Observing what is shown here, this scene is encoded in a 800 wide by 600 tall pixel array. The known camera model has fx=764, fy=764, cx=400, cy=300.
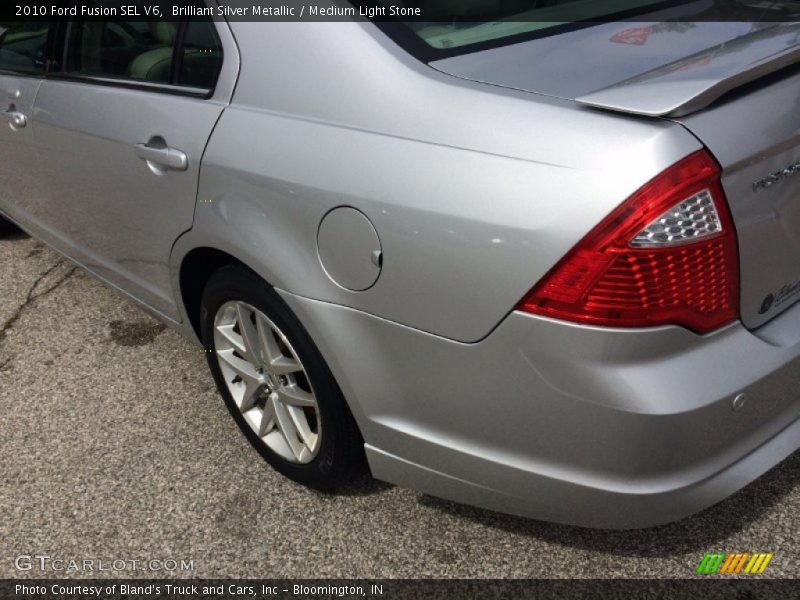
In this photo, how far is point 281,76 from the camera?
1.85 meters

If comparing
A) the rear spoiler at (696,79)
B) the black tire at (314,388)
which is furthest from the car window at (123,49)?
the rear spoiler at (696,79)

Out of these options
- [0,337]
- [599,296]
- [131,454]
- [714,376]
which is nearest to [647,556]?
[714,376]

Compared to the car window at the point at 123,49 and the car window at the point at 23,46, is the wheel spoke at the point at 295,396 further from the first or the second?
the car window at the point at 23,46

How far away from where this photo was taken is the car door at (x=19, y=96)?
2859 mm

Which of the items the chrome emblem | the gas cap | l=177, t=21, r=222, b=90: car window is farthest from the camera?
l=177, t=21, r=222, b=90: car window

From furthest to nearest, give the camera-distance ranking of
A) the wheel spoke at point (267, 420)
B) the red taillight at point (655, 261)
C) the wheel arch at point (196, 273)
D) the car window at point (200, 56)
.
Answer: the wheel spoke at point (267, 420) < the wheel arch at point (196, 273) < the car window at point (200, 56) < the red taillight at point (655, 261)

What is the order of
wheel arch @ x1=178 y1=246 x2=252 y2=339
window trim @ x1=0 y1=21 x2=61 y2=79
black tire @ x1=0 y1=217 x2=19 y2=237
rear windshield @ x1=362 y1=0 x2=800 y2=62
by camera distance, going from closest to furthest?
1. rear windshield @ x1=362 y1=0 x2=800 y2=62
2. wheel arch @ x1=178 y1=246 x2=252 y2=339
3. window trim @ x1=0 y1=21 x2=61 y2=79
4. black tire @ x1=0 y1=217 x2=19 y2=237

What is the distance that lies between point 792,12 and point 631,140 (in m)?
0.88

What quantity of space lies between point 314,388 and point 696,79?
3.75ft

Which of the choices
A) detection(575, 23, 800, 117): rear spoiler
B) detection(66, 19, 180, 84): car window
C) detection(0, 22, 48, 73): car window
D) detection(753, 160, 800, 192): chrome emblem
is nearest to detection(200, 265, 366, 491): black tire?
detection(66, 19, 180, 84): car window

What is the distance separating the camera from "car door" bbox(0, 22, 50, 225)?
2859mm

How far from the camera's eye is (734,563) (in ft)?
6.41

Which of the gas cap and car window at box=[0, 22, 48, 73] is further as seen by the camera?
car window at box=[0, 22, 48, 73]

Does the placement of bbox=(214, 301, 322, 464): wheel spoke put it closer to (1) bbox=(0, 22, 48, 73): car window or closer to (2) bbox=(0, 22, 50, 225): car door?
(2) bbox=(0, 22, 50, 225): car door
